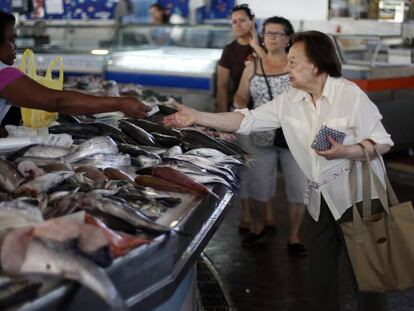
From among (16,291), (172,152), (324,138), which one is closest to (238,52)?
(172,152)

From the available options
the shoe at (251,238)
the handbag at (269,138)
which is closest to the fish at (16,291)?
the handbag at (269,138)

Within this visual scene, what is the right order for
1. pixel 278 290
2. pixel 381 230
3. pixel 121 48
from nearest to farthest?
pixel 381 230 < pixel 278 290 < pixel 121 48

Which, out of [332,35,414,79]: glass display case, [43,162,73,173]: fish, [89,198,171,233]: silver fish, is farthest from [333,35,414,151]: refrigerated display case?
[89,198,171,233]: silver fish

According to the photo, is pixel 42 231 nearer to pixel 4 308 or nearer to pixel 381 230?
pixel 4 308

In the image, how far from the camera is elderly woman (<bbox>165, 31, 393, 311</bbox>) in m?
3.63

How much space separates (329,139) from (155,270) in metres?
1.41

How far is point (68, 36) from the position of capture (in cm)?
1155

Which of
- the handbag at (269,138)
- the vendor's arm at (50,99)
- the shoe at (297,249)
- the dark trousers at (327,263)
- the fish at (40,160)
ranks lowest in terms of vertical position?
the shoe at (297,249)

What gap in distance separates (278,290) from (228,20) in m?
6.92

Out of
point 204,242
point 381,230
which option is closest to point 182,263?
point 204,242

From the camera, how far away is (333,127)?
143 inches

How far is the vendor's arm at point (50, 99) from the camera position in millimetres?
3385

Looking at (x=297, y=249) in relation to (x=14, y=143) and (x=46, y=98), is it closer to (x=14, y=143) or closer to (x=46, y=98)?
(x=14, y=143)

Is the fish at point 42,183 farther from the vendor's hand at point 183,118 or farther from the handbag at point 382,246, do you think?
the handbag at point 382,246
